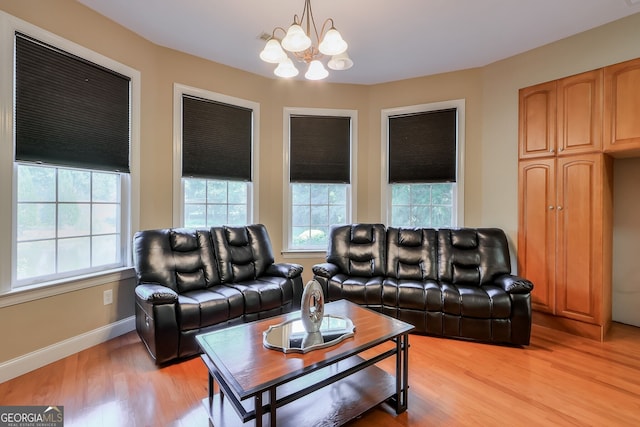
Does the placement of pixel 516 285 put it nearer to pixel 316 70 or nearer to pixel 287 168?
pixel 316 70

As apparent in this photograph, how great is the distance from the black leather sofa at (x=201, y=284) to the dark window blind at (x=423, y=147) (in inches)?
79.2

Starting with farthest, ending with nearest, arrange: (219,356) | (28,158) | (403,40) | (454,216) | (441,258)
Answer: (454,216) → (441,258) → (403,40) → (28,158) → (219,356)

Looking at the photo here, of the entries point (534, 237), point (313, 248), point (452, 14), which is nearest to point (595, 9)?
point (452, 14)

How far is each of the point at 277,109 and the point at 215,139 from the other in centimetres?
94

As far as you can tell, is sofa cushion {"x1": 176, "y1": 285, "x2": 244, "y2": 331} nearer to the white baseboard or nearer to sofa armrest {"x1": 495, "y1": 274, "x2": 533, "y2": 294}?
the white baseboard

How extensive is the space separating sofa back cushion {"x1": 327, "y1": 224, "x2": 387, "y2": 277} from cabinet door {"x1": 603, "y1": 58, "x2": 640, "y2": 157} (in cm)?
230

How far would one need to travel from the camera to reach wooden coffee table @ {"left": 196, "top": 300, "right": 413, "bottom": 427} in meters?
1.37

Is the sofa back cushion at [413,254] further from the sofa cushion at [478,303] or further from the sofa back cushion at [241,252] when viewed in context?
the sofa back cushion at [241,252]

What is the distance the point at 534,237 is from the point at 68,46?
4.71m

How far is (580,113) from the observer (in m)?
2.84

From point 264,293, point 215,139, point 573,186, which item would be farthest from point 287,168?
point 573,186

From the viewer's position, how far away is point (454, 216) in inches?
149

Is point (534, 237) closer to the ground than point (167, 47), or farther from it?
closer to the ground

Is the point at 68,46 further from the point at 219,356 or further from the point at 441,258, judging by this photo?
the point at 441,258
